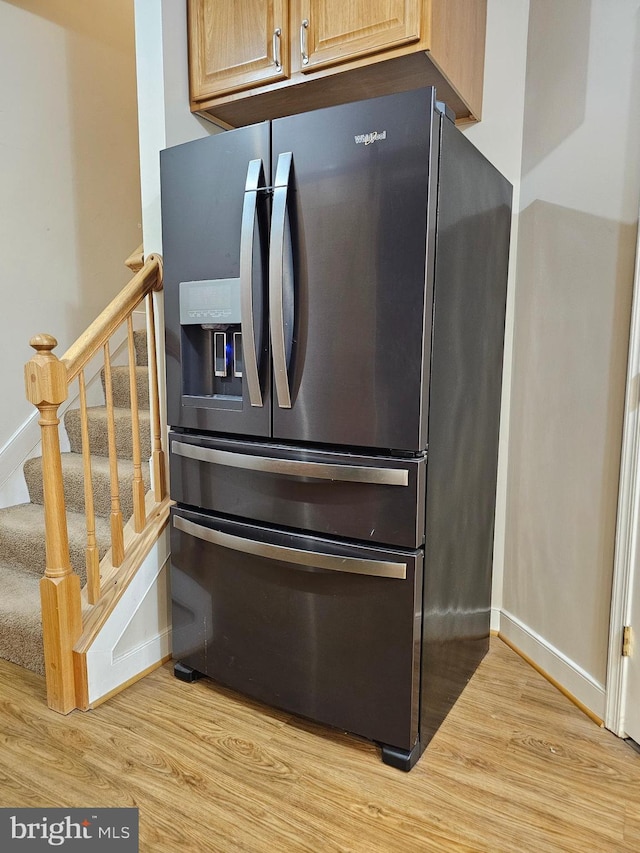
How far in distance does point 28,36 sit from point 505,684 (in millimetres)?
3453

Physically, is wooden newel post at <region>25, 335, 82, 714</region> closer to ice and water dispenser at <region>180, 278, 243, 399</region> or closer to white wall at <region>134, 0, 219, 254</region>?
ice and water dispenser at <region>180, 278, 243, 399</region>

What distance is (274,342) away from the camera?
1577mm

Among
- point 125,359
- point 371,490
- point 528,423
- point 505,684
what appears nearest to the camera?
point 371,490

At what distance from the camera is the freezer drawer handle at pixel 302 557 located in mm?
1502

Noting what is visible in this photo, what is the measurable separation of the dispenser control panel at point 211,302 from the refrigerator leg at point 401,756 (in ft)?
4.27

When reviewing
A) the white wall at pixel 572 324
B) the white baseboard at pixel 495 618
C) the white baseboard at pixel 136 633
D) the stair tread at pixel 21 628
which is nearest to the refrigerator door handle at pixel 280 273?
the white baseboard at pixel 136 633

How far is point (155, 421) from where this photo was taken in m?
2.06

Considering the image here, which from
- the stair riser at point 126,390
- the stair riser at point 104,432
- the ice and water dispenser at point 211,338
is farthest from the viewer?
the stair riser at point 126,390

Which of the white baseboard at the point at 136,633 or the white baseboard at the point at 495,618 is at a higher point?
the white baseboard at the point at 136,633

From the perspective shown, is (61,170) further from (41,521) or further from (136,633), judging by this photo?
(136,633)

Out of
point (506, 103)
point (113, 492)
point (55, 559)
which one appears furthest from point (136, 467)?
point (506, 103)

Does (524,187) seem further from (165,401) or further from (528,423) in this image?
(165,401)

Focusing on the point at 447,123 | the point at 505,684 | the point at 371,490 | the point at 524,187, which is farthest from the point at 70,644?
the point at 524,187

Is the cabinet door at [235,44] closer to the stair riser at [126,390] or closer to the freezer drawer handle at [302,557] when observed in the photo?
the stair riser at [126,390]
